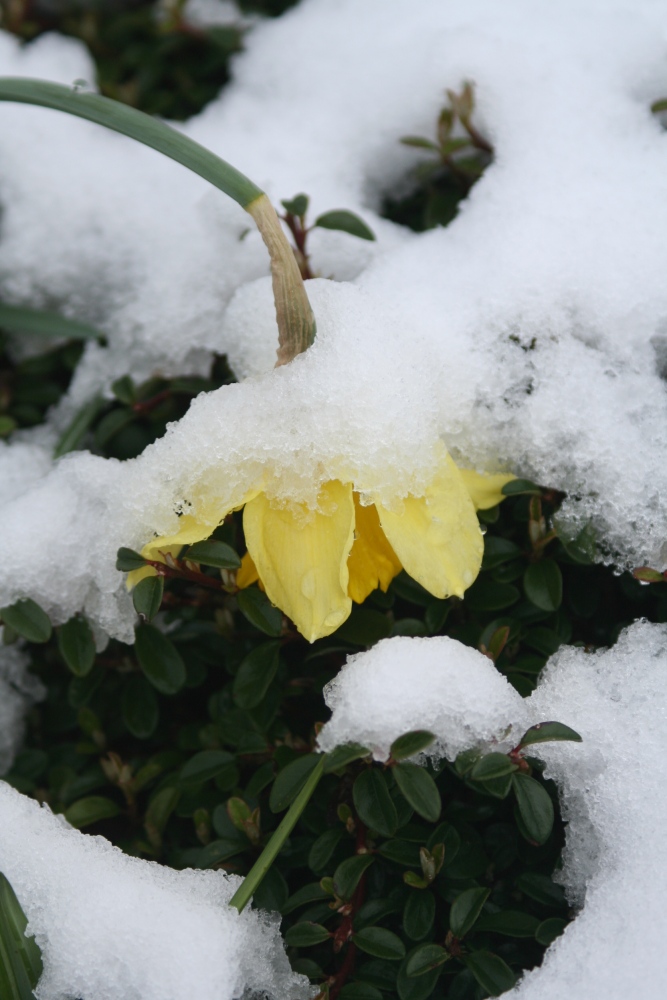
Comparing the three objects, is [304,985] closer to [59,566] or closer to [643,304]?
[59,566]

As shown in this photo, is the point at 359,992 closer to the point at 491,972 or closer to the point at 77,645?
the point at 491,972

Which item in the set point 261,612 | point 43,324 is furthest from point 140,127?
point 261,612

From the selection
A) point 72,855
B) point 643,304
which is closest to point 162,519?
point 72,855

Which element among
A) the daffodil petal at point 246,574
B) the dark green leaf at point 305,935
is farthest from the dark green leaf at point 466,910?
the daffodil petal at point 246,574

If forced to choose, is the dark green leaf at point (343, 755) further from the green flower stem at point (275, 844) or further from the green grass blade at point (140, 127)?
the green grass blade at point (140, 127)

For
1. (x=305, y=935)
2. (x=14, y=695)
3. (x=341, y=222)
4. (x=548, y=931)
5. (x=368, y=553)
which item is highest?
(x=341, y=222)
